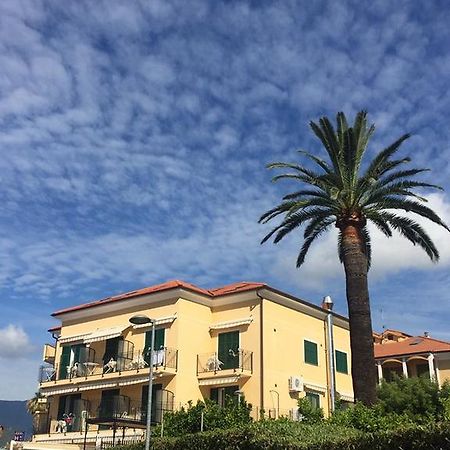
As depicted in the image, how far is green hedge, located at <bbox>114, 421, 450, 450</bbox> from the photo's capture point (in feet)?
47.7

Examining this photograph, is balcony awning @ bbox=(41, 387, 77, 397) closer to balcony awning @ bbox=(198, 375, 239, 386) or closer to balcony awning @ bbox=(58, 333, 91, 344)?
balcony awning @ bbox=(58, 333, 91, 344)

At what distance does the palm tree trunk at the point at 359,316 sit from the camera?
81.8ft

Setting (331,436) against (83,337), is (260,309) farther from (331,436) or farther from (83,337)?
(331,436)

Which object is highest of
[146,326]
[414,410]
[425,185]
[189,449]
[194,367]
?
[425,185]

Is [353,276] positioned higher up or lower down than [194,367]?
higher up

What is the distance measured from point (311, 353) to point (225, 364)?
5345 mm

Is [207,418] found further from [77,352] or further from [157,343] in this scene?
[77,352]

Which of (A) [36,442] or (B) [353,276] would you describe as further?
(A) [36,442]

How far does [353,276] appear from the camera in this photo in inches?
1035

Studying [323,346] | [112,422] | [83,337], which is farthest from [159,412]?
[323,346]

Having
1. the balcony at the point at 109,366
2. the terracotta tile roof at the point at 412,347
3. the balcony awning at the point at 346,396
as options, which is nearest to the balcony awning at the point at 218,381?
the balcony at the point at 109,366

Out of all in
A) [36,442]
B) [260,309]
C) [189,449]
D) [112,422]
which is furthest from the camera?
[36,442]

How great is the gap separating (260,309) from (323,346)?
6.02 metres

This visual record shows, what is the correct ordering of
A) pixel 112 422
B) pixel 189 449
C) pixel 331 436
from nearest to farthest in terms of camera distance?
pixel 331 436, pixel 189 449, pixel 112 422
